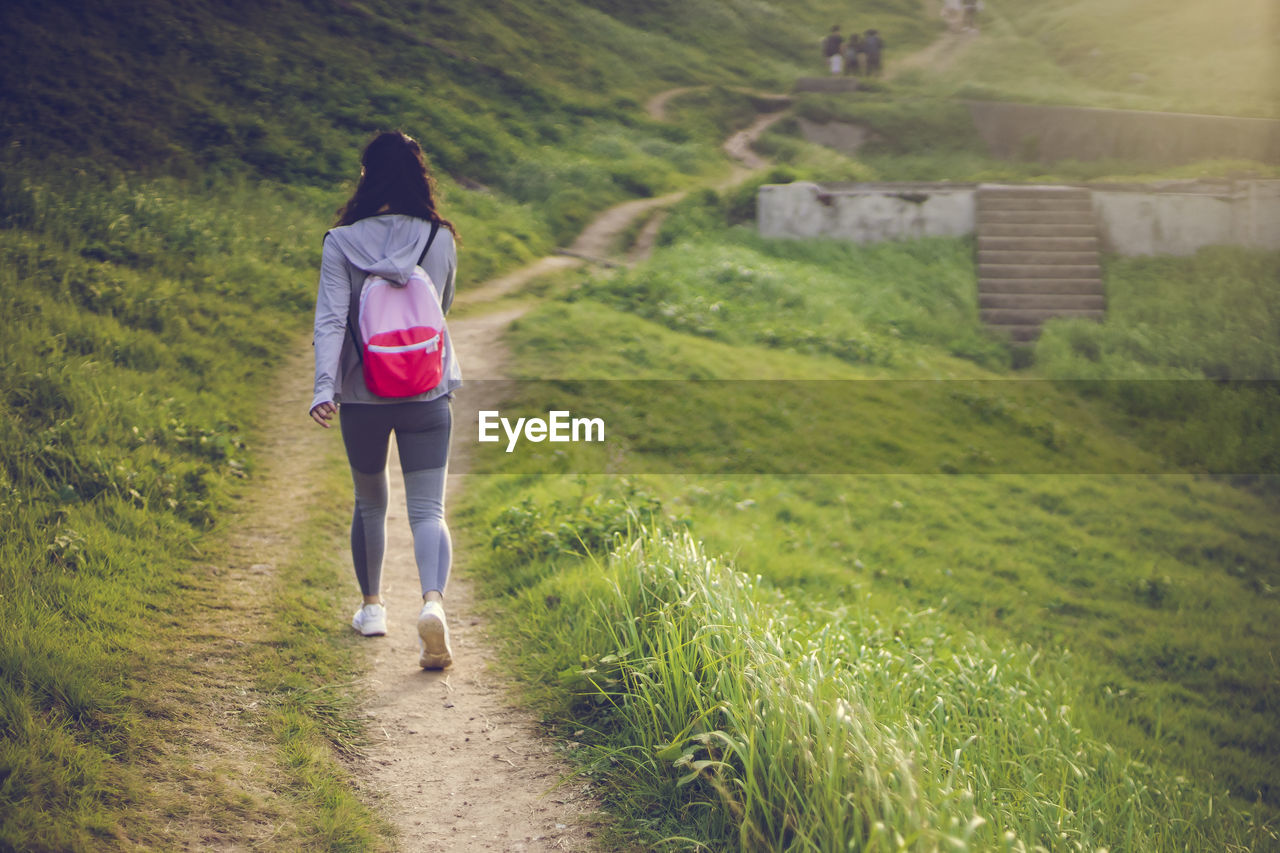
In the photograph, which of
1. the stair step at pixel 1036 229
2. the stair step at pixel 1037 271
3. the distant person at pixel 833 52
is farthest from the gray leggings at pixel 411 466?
the distant person at pixel 833 52

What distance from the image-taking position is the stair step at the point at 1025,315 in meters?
12.4

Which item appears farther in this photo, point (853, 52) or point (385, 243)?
point (853, 52)

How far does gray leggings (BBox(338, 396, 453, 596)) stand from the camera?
11.3 ft

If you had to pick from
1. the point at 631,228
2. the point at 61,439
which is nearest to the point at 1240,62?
the point at 631,228

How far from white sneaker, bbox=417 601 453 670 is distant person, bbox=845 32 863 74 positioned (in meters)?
20.2

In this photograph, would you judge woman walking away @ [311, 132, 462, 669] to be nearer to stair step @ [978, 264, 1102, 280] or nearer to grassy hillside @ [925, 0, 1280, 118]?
stair step @ [978, 264, 1102, 280]

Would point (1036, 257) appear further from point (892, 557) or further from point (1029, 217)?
point (892, 557)

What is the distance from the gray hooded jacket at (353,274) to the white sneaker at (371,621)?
3.57 feet

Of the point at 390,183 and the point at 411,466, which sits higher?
the point at 390,183

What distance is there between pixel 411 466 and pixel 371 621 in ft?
2.84

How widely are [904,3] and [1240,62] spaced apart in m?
8.44

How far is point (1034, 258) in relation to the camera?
514 inches

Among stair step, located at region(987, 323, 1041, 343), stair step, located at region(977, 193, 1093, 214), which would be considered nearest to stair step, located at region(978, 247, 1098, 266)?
stair step, located at region(977, 193, 1093, 214)

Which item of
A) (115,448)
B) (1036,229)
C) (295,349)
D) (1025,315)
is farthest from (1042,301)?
(115,448)
